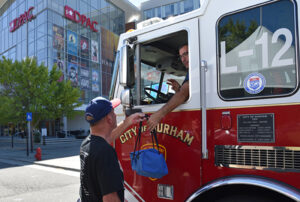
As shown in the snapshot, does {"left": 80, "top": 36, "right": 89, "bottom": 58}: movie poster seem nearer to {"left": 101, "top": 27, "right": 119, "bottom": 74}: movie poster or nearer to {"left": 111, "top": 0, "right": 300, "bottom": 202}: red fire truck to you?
{"left": 101, "top": 27, "right": 119, "bottom": 74}: movie poster

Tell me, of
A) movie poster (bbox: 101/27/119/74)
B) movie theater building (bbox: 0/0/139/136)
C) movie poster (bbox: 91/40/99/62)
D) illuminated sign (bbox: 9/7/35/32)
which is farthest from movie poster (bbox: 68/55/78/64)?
illuminated sign (bbox: 9/7/35/32)

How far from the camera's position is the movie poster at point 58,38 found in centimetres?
3209

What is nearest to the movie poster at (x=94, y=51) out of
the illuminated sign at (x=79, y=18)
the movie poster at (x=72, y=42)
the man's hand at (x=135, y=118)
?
the illuminated sign at (x=79, y=18)

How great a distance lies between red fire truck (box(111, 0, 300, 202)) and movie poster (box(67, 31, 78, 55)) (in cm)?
3381

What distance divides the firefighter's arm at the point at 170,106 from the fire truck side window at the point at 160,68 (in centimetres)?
44

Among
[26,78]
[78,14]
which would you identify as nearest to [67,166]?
[26,78]

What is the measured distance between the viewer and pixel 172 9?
129ft

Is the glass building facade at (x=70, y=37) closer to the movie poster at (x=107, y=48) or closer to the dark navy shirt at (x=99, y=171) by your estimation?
the movie poster at (x=107, y=48)

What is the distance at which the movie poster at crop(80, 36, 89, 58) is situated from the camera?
1426 inches

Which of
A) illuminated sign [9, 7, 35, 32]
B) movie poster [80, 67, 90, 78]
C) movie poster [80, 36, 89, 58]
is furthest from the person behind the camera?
movie poster [80, 36, 89, 58]

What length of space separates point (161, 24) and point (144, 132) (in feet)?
3.90

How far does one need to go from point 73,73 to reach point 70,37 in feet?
16.4

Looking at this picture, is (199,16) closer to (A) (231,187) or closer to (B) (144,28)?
(B) (144,28)

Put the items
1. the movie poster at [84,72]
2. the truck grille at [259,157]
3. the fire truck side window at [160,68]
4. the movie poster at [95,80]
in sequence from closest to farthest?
the truck grille at [259,157] → the fire truck side window at [160,68] → the movie poster at [84,72] → the movie poster at [95,80]
